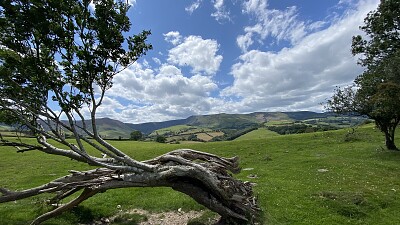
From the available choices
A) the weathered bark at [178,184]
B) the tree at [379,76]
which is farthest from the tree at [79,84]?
the tree at [379,76]

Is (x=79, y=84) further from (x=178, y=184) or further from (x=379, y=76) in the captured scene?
(x=379, y=76)

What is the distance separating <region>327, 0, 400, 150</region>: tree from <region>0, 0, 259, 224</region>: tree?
71.6 ft

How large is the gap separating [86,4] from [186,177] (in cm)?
1058

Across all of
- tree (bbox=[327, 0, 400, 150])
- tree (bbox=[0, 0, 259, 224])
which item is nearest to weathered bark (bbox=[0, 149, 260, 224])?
tree (bbox=[0, 0, 259, 224])

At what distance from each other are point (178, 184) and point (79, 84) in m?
7.82

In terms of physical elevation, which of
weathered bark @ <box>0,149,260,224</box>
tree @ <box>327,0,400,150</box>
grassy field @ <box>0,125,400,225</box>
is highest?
tree @ <box>327,0,400,150</box>

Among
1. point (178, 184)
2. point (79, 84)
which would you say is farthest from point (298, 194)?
point (79, 84)

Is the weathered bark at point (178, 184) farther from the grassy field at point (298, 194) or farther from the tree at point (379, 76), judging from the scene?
the tree at point (379, 76)

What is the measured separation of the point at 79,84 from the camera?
14.5 m

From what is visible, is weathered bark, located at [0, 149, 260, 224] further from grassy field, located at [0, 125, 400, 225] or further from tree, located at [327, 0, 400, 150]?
tree, located at [327, 0, 400, 150]

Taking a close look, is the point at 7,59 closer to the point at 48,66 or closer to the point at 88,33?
the point at 48,66

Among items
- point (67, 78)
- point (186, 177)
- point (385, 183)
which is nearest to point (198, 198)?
point (186, 177)

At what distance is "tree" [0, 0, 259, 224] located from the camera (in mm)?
12695

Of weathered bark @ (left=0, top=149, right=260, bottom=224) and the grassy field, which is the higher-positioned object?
weathered bark @ (left=0, top=149, right=260, bottom=224)
